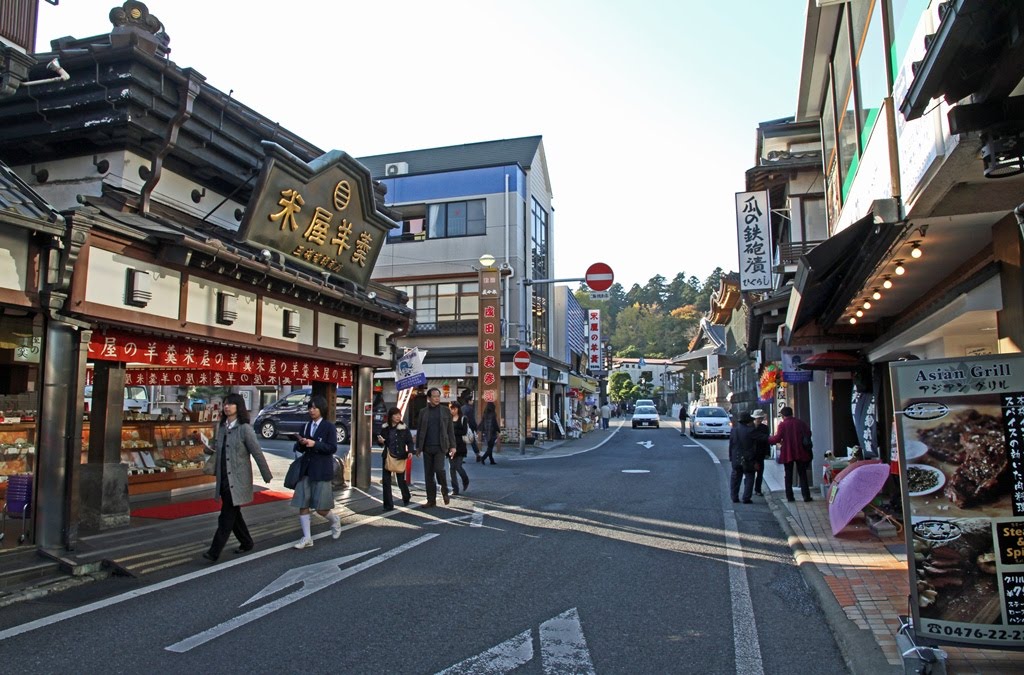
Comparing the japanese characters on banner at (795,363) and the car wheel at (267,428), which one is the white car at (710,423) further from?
the car wheel at (267,428)

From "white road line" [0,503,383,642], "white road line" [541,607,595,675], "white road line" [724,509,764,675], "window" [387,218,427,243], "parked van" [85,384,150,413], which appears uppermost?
"window" [387,218,427,243]

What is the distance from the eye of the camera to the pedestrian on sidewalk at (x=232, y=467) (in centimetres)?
780

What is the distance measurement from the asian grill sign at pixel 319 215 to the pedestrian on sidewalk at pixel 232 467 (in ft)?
10.3

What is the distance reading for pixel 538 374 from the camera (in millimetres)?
31953

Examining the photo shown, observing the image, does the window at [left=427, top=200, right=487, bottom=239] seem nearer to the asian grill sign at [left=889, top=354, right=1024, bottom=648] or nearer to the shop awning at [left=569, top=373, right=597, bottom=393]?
the shop awning at [left=569, top=373, right=597, bottom=393]

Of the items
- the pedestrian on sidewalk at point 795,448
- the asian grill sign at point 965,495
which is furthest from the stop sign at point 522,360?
the asian grill sign at point 965,495

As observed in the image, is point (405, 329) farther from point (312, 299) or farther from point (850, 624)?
point (850, 624)

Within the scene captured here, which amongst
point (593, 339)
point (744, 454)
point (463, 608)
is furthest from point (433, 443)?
point (593, 339)

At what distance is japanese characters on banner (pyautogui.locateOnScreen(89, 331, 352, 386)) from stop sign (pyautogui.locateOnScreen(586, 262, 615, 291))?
8.34m

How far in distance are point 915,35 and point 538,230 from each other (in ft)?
93.1

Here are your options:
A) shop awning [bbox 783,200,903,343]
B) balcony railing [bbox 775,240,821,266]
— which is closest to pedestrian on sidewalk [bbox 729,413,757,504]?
shop awning [bbox 783,200,903,343]

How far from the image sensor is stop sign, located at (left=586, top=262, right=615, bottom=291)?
19953 millimetres

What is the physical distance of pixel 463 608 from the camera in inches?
238

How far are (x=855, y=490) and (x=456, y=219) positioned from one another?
24648 millimetres
